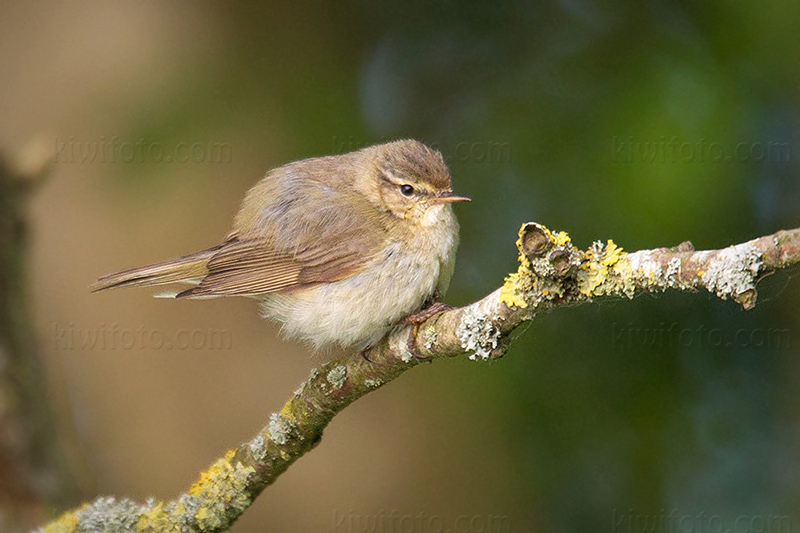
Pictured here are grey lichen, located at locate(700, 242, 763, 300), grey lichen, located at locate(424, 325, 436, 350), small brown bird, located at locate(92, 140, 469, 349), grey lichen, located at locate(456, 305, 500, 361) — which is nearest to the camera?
grey lichen, located at locate(700, 242, 763, 300)

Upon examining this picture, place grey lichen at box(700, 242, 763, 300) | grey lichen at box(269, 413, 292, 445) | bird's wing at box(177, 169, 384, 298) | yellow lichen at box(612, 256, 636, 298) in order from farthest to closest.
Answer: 1. bird's wing at box(177, 169, 384, 298)
2. grey lichen at box(269, 413, 292, 445)
3. yellow lichen at box(612, 256, 636, 298)
4. grey lichen at box(700, 242, 763, 300)

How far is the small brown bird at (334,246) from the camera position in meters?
3.67

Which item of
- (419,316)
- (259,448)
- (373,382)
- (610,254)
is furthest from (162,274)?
(610,254)

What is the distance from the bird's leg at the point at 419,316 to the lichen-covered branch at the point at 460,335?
21 mm

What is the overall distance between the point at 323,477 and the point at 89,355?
1536mm

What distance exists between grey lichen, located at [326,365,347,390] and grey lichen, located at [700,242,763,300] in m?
1.59

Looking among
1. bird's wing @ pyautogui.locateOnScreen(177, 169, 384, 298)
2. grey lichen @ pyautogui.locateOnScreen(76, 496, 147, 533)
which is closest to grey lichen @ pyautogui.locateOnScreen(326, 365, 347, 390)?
bird's wing @ pyautogui.locateOnScreen(177, 169, 384, 298)

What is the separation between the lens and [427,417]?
16.0 ft

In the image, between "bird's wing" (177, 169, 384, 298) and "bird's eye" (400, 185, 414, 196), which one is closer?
"bird's wing" (177, 169, 384, 298)

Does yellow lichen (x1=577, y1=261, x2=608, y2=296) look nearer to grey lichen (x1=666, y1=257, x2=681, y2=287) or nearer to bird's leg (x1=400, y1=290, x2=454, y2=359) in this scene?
grey lichen (x1=666, y1=257, x2=681, y2=287)

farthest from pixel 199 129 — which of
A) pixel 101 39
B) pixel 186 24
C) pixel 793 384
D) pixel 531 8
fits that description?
pixel 793 384

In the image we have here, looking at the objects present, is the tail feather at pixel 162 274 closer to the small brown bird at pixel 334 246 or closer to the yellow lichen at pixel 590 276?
the small brown bird at pixel 334 246

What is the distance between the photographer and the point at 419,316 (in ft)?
10.4

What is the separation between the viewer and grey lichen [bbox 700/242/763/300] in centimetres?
196
